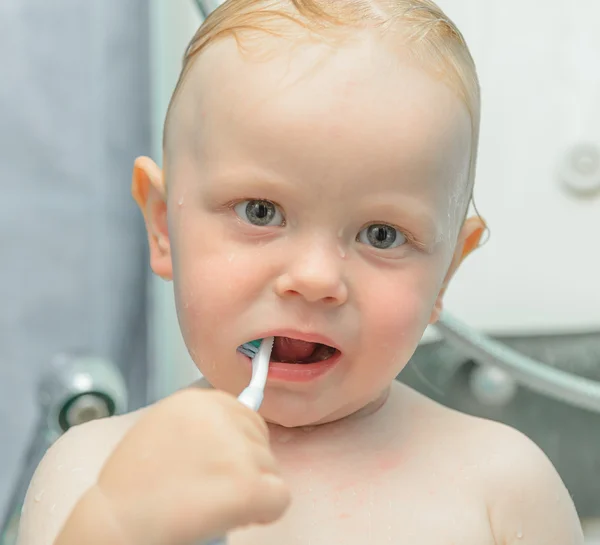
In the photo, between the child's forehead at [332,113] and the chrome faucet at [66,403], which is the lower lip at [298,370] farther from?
the chrome faucet at [66,403]

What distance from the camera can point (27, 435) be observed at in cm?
103

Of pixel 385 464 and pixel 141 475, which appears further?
pixel 385 464

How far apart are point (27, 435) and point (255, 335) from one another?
1.90 ft

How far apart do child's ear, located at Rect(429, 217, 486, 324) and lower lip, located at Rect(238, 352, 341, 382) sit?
0.39ft

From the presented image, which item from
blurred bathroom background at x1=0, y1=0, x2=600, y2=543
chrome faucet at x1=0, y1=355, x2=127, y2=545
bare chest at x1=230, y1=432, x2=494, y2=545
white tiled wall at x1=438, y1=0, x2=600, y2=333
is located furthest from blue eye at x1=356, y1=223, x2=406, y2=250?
white tiled wall at x1=438, y1=0, x2=600, y2=333

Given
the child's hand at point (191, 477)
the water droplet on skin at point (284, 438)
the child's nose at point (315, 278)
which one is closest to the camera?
the child's hand at point (191, 477)

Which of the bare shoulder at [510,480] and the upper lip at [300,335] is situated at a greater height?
the upper lip at [300,335]

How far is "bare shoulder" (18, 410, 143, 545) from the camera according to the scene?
60cm

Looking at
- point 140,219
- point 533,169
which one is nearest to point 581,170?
point 533,169

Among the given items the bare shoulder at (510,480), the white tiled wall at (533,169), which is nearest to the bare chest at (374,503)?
the bare shoulder at (510,480)

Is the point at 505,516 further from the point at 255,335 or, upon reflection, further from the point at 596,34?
the point at 596,34

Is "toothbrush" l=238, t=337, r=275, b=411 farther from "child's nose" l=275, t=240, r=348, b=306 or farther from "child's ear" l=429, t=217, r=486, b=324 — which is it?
"child's ear" l=429, t=217, r=486, b=324

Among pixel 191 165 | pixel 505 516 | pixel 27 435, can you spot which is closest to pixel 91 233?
pixel 27 435

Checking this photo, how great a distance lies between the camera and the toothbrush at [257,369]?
0.51 m
